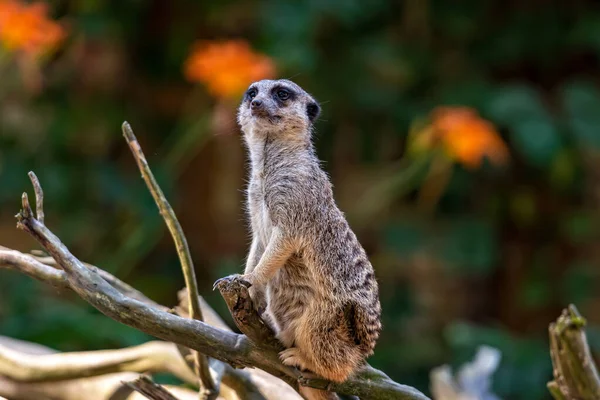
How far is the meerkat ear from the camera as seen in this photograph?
1638 mm

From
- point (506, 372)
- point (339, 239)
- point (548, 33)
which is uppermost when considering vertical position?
point (548, 33)

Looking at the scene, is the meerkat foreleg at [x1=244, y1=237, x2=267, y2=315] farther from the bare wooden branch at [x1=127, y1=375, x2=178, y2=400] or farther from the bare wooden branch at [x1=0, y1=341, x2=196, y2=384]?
the bare wooden branch at [x1=0, y1=341, x2=196, y2=384]

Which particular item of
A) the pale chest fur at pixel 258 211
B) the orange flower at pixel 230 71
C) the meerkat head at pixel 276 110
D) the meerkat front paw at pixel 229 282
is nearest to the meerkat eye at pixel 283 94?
the meerkat head at pixel 276 110

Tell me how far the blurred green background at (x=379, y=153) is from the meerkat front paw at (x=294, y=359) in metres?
1.53

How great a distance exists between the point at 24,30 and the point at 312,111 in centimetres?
121

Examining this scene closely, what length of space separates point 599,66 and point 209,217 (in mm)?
1918

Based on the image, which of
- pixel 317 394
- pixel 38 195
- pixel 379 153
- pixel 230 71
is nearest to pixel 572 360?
pixel 317 394

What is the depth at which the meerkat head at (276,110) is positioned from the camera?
5.09 feet

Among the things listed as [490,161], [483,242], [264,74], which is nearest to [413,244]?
[483,242]

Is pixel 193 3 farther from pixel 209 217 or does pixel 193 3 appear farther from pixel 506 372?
pixel 506 372

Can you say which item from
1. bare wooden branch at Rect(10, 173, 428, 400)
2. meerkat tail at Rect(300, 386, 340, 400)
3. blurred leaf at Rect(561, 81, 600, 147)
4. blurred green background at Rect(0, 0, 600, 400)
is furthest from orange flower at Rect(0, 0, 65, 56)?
blurred leaf at Rect(561, 81, 600, 147)

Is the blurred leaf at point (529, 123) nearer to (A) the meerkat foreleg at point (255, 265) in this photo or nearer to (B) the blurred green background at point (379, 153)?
(B) the blurred green background at point (379, 153)

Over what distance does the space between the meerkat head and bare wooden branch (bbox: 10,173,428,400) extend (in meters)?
0.40

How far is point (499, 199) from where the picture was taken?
3.76 meters
